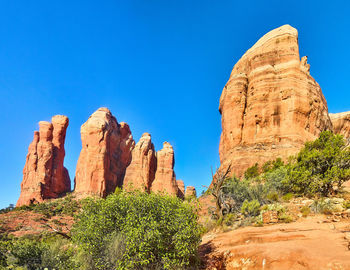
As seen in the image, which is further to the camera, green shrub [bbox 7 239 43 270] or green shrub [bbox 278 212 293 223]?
green shrub [bbox 278 212 293 223]

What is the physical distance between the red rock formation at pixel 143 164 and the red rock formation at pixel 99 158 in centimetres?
359

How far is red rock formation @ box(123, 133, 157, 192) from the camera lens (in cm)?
5912

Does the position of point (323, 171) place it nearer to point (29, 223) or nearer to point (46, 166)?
point (29, 223)

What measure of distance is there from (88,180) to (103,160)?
590 centimetres

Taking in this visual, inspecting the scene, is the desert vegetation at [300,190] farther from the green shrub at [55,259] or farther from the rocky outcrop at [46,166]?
the rocky outcrop at [46,166]

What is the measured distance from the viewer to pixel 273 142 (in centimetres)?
3622

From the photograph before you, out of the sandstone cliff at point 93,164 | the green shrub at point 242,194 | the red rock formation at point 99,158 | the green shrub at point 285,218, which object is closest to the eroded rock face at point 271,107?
the green shrub at point 242,194

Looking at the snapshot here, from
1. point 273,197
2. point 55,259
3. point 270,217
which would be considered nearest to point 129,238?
point 55,259

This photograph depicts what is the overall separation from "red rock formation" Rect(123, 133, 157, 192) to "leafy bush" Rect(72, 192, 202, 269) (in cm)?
5038

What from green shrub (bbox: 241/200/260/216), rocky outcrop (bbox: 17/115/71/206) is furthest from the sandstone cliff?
green shrub (bbox: 241/200/260/216)

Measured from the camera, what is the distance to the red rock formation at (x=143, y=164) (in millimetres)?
59119

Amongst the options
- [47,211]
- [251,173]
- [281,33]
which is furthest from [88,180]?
[281,33]

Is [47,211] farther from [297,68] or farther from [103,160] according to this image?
[297,68]

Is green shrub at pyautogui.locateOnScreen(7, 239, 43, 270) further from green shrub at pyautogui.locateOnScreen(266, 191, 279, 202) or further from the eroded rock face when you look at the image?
the eroded rock face
